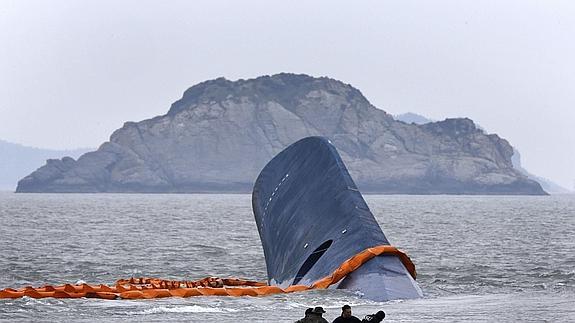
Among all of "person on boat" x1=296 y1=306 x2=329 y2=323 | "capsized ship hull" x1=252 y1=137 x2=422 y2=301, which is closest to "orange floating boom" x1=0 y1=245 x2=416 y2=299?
"capsized ship hull" x1=252 y1=137 x2=422 y2=301

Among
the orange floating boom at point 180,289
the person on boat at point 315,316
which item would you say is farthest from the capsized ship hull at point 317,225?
the person on boat at point 315,316

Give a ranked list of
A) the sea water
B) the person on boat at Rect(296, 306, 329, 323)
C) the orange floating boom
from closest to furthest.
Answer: the person on boat at Rect(296, 306, 329, 323) < the sea water < the orange floating boom

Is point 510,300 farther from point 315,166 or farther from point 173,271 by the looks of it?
point 173,271

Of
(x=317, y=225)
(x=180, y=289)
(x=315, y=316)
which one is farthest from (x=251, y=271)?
(x=315, y=316)

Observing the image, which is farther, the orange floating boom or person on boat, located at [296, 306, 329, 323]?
the orange floating boom

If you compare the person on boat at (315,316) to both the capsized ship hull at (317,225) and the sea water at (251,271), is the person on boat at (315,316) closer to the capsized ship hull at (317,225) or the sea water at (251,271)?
the sea water at (251,271)

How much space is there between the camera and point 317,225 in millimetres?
34812

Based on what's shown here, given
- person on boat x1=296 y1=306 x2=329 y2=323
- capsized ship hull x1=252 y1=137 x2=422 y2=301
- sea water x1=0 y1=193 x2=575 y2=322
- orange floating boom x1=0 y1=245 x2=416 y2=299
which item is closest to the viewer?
person on boat x1=296 y1=306 x2=329 y2=323

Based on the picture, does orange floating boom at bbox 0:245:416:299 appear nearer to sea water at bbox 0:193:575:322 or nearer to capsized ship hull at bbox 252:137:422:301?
capsized ship hull at bbox 252:137:422:301

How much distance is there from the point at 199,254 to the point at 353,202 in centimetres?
2239

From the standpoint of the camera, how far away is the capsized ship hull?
97.3 ft

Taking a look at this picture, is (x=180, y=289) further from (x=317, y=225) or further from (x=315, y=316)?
(x=315, y=316)

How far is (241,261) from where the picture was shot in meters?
51.1

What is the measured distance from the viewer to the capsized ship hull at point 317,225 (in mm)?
29672
